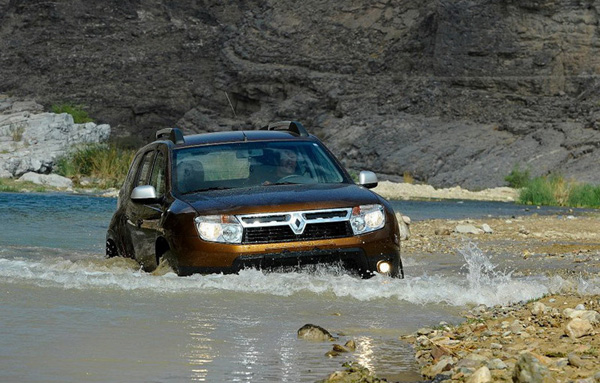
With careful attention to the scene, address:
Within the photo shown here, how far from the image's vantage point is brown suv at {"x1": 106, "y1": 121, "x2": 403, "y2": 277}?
31.1 ft

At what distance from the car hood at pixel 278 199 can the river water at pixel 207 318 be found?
20.5 inches

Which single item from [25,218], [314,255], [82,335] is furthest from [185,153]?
[25,218]

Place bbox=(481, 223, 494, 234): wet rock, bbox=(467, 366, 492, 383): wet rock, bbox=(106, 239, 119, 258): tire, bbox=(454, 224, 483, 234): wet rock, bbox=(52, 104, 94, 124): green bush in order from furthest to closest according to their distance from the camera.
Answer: bbox=(52, 104, 94, 124): green bush → bbox=(481, 223, 494, 234): wet rock → bbox=(454, 224, 483, 234): wet rock → bbox=(106, 239, 119, 258): tire → bbox=(467, 366, 492, 383): wet rock

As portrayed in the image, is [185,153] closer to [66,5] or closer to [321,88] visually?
[321,88]

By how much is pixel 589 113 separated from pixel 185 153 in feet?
148

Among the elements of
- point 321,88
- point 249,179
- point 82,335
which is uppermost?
point 321,88

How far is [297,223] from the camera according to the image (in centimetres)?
951

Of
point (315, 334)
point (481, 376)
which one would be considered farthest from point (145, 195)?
point (481, 376)

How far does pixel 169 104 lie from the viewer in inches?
2785

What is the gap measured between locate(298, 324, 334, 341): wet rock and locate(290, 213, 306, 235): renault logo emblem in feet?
5.84

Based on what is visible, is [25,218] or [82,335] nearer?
[82,335]

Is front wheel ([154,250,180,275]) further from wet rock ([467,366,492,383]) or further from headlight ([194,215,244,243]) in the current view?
wet rock ([467,366,492,383])

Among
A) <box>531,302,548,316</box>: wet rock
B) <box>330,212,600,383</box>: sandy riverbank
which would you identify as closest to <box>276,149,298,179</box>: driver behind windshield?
<box>330,212,600,383</box>: sandy riverbank

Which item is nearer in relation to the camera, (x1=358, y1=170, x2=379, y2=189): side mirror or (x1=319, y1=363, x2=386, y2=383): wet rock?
(x1=319, y1=363, x2=386, y2=383): wet rock
